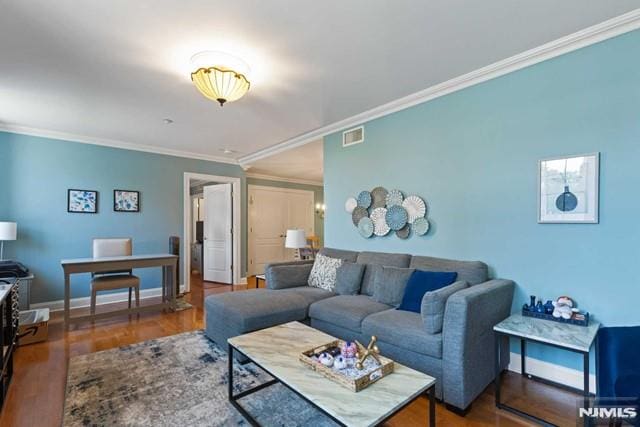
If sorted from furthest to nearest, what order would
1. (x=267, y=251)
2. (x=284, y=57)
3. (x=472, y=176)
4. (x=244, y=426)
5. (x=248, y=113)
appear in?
(x=267, y=251) < (x=248, y=113) < (x=472, y=176) < (x=284, y=57) < (x=244, y=426)

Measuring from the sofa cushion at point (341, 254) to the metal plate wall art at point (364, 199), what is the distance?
1.88 feet

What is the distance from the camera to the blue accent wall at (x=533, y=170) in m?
1.97

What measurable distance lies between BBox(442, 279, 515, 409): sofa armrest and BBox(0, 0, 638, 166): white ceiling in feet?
5.78

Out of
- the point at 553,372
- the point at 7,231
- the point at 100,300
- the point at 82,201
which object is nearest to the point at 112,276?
the point at 100,300

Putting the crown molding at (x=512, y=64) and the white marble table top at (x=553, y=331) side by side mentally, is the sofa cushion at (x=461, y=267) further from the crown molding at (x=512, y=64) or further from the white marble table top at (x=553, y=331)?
the crown molding at (x=512, y=64)

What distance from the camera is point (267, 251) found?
7219 mm

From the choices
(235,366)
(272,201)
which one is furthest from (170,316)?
(272,201)

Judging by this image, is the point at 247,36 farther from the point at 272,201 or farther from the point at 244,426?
the point at 272,201

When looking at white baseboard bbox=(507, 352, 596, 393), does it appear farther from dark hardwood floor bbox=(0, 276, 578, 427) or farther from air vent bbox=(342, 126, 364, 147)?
air vent bbox=(342, 126, 364, 147)

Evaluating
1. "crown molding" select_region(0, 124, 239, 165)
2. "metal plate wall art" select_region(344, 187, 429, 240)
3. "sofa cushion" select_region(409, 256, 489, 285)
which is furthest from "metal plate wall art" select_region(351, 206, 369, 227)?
"crown molding" select_region(0, 124, 239, 165)

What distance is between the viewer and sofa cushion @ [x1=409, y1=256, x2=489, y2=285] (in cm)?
249

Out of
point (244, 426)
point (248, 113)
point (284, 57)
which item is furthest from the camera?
point (248, 113)

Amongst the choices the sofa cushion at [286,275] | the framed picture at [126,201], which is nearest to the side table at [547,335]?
the sofa cushion at [286,275]

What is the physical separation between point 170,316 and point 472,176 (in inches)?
153
